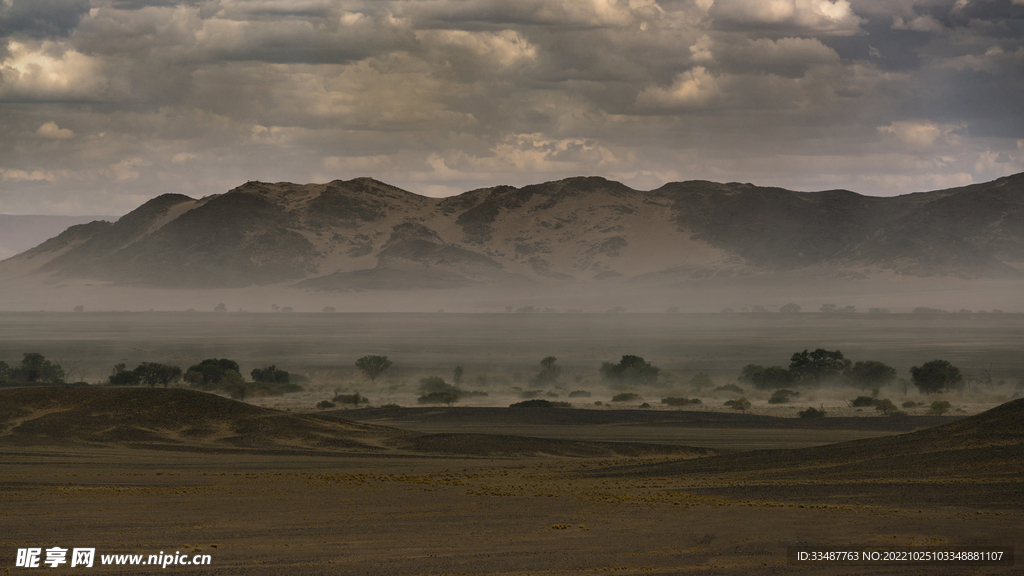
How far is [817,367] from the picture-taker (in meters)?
75.2

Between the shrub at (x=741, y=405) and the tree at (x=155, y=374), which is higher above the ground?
the tree at (x=155, y=374)

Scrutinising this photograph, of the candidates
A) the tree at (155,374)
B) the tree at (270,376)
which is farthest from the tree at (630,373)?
the tree at (155,374)

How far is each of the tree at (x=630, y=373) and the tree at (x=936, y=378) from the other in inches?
748

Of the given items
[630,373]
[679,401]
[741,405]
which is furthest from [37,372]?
[741,405]

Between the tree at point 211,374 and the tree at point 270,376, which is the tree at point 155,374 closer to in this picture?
the tree at point 211,374

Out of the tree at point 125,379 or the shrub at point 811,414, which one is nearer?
the shrub at point 811,414

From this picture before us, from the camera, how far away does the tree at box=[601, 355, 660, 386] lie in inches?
3061

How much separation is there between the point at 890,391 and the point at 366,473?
51635mm

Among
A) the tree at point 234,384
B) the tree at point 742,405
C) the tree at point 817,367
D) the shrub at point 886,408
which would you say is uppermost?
the tree at point 817,367

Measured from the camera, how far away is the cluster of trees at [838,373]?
2749 inches

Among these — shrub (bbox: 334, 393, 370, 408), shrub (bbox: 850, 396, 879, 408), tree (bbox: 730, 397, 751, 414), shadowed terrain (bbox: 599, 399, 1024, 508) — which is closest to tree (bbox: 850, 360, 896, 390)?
shrub (bbox: 850, 396, 879, 408)

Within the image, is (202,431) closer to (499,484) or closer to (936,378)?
(499,484)

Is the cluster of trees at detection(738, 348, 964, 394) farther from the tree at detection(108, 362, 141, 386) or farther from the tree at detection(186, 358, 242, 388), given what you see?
the tree at detection(108, 362, 141, 386)

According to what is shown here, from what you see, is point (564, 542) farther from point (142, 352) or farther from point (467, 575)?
point (142, 352)
